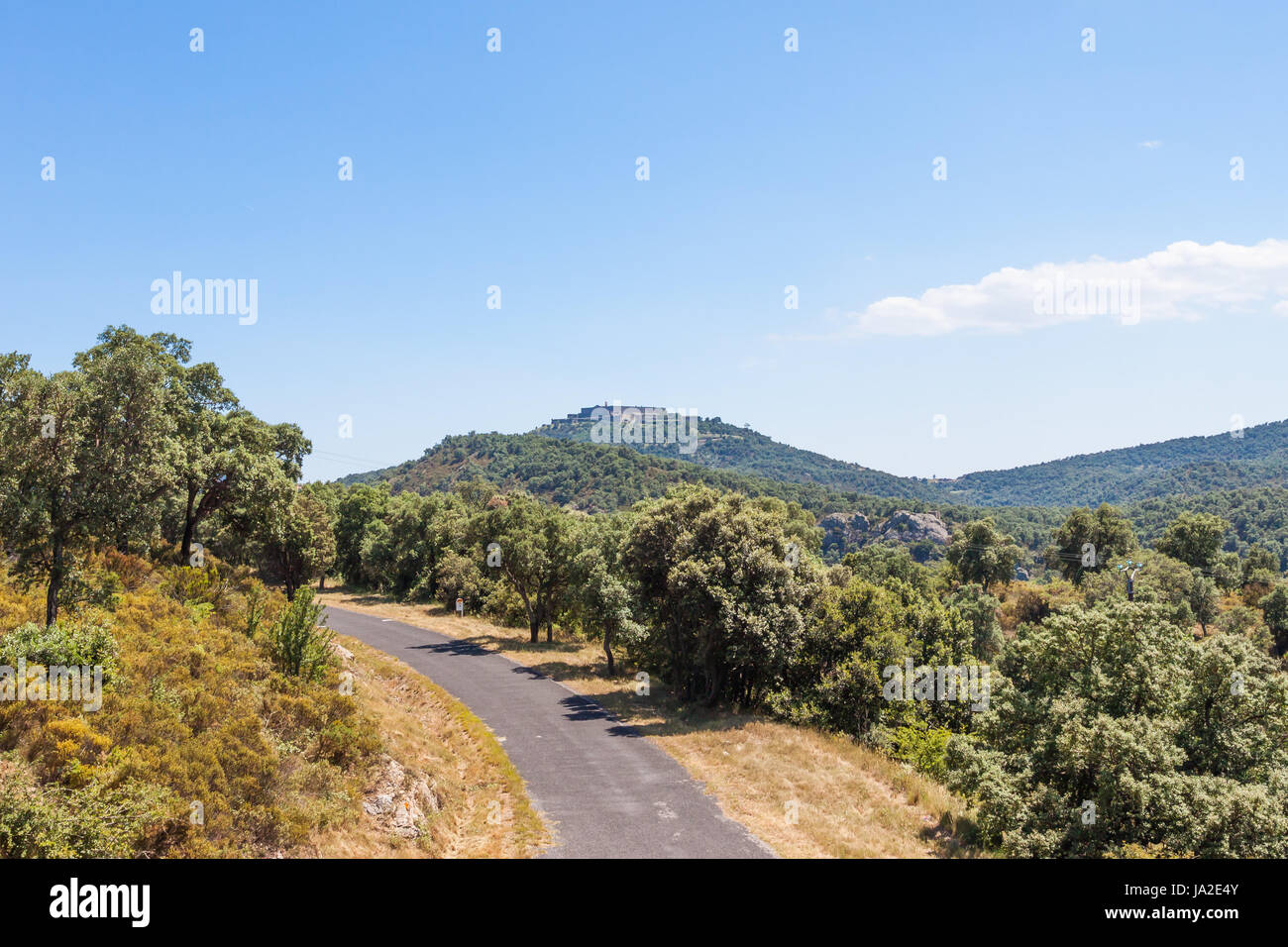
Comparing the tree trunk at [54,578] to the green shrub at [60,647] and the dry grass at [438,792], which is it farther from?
the dry grass at [438,792]

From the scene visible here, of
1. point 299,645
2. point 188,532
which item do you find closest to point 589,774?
point 299,645

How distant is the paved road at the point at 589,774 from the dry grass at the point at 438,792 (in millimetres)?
715

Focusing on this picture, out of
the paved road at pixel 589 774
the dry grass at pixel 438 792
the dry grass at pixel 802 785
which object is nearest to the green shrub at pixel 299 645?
the dry grass at pixel 438 792

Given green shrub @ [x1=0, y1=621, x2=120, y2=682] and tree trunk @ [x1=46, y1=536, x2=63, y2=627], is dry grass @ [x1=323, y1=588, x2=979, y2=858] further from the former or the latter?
tree trunk @ [x1=46, y1=536, x2=63, y2=627]

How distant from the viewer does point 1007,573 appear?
107 meters

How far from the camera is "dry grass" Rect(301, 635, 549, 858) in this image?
14.8 metres

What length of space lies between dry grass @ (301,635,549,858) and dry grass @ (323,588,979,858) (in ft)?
19.3

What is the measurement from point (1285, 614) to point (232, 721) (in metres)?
106

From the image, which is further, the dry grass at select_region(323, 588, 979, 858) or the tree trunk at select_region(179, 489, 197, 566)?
the tree trunk at select_region(179, 489, 197, 566)

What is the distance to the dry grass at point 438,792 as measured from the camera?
1477cm

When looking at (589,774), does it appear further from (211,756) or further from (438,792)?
(211,756)

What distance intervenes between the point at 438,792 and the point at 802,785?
34.7 ft

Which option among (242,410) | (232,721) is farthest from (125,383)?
(242,410)

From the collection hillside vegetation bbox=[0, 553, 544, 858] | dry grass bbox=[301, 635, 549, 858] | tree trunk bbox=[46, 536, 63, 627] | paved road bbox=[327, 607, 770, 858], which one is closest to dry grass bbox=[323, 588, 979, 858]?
paved road bbox=[327, 607, 770, 858]
